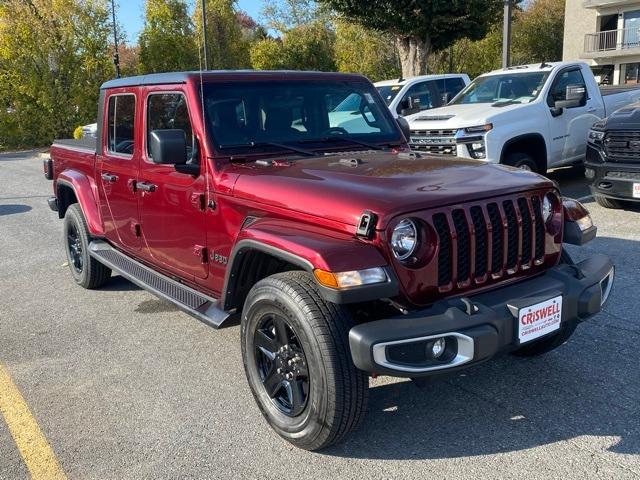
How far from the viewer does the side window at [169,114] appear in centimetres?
398

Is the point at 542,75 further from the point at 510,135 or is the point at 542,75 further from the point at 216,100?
the point at 216,100

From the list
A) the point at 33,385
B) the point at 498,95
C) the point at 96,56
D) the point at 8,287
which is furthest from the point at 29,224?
the point at 96,56

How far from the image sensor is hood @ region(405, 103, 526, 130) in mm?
8133

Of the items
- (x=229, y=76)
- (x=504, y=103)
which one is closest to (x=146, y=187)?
(x=229, y=76)

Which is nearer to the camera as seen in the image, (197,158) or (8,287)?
(197,158)

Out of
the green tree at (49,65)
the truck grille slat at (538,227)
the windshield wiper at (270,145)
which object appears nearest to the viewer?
the truck grille slat at (538,227)

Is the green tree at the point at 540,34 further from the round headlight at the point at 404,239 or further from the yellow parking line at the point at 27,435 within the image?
the yellow parking line at the point at 27,435

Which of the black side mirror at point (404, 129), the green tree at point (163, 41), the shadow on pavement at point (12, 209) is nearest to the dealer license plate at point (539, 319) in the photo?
the black side mirror at point (404, 129)

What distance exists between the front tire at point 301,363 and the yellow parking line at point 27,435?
3.50 feet

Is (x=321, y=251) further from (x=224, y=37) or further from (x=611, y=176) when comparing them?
(x=224, y=37)

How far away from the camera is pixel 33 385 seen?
395 cm

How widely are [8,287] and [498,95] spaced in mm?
7125

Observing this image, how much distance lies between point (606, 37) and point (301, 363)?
127 ft

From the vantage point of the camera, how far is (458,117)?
27.6 feet
